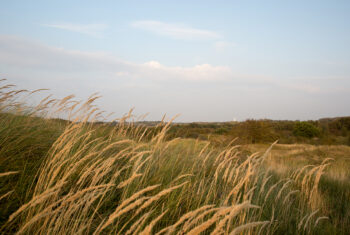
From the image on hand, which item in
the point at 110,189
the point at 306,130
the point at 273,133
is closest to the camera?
the point at 110,189

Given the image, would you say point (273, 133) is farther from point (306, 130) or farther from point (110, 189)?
point (110, 189)

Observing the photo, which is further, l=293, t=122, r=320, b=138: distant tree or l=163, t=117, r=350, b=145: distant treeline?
l=293, t=122, r=320, b=138: distant tree

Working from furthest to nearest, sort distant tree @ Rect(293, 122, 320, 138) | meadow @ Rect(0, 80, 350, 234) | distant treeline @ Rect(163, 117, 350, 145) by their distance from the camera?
1. distant tree @ Rect(293, 122, 320, 138)
2. distant treeline @ Rect(163, 117, 350, 145)
3. meadow @ Rect(0, 80, 350, 234)

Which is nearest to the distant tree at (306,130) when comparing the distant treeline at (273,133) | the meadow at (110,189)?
the distant treeline at (273,133)

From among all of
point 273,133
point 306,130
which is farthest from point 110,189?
point 306,130

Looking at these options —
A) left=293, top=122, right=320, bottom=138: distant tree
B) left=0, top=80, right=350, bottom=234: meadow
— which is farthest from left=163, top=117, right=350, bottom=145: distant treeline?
left=0, top=80, right=350, bottom=234: meadow

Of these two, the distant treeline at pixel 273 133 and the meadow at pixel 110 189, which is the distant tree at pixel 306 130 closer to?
the distant treeline at pixel 273 133

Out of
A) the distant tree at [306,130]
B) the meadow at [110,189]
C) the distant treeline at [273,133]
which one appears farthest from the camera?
the distant tree at [306,130]

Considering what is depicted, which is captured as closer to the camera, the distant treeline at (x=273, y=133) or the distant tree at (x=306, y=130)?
the distant treeline at (x=273, y=133)

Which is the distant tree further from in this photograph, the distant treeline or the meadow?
the meadow

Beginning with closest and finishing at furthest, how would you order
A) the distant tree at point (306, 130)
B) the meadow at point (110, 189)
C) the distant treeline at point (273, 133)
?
the meadow at point (110, 189) → the distant treeline at point (273, 133) → the distant tree at point (306, 130)

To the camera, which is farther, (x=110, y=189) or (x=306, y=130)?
(x=306, y=130)

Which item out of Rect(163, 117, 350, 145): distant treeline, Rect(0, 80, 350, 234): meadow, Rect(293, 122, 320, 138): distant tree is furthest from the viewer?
Rect(293, 122, 320, 138): distant tree

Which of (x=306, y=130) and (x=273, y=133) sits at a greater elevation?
(x=306, y=130)
